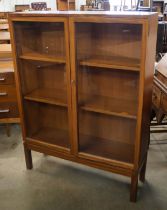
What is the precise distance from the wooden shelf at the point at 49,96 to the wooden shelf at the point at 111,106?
0.20 metres

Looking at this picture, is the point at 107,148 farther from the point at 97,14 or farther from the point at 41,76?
the point at 97,14

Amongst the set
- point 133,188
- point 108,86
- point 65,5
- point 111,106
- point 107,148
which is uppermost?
point 65,5

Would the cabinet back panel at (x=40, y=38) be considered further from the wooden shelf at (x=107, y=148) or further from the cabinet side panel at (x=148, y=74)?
the wooden shelf at (x=107, y=148)

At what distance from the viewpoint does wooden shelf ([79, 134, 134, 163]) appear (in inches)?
76.2

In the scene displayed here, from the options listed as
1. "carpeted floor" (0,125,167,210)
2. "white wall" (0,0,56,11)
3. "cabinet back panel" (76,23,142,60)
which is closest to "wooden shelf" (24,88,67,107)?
"cabinet back panel" (76,23,142,60)

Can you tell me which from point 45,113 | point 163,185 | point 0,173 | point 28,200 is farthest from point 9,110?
point 163,185

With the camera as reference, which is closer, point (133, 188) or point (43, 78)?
point (133, 188)

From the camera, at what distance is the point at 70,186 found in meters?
2.09

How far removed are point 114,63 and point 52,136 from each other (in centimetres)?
93

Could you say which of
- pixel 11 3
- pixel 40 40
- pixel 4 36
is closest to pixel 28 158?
pixel 40 40

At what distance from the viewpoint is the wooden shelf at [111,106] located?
70.3 inches

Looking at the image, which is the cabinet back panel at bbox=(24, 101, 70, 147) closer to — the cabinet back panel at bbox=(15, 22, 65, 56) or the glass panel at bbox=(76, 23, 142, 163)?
the glass panel at bbox=(76, 23, 142, 163)

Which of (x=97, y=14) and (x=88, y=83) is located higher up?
(x=97, y=14)

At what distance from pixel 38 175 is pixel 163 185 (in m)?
1.07
